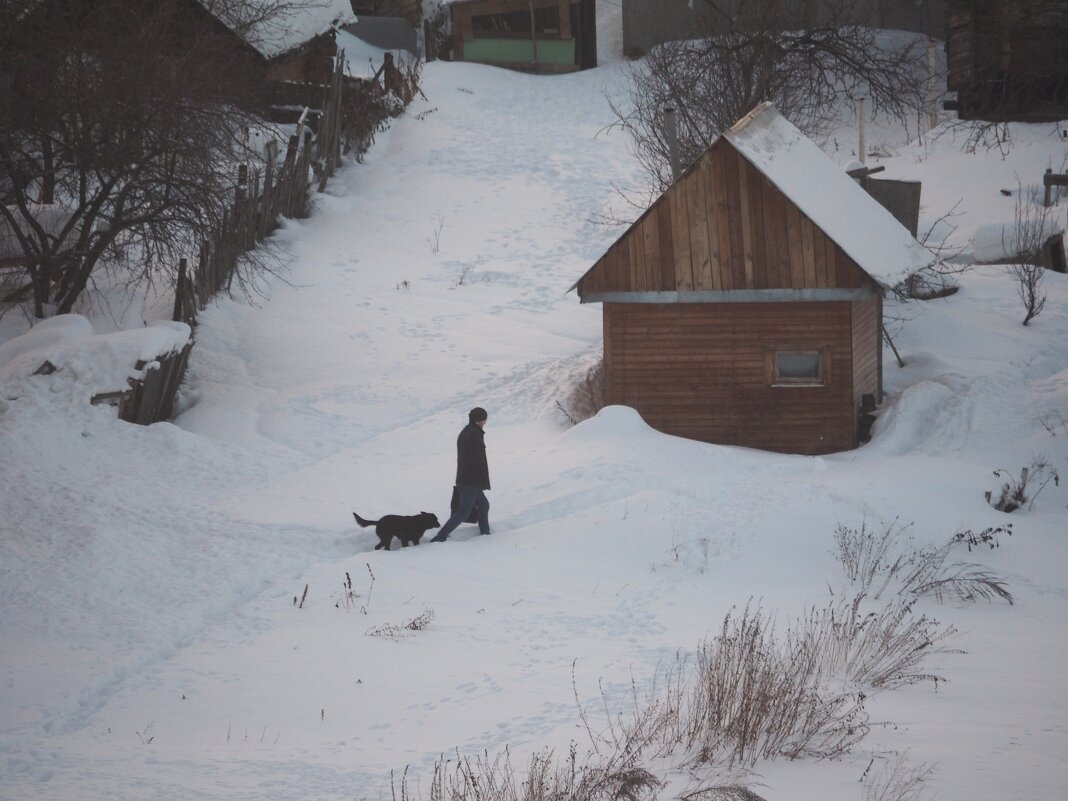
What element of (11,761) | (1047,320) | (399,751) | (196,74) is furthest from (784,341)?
(11,761)

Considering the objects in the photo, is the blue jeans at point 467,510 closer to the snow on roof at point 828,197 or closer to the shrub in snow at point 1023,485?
the shrub in snow at point 1023,485

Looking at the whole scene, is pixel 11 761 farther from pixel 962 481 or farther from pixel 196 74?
pixel 196 74

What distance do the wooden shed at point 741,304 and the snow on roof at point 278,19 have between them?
1230 cm

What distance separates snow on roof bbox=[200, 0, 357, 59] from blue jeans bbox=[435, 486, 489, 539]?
51.4ft

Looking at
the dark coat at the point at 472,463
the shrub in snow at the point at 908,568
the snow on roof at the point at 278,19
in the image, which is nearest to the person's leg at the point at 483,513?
the dark coat at the point at 472,463

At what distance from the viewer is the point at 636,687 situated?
296 inches

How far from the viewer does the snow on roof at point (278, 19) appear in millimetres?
24484

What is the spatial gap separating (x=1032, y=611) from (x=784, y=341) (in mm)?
6356

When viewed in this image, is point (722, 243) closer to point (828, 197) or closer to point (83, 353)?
point (828, 197)

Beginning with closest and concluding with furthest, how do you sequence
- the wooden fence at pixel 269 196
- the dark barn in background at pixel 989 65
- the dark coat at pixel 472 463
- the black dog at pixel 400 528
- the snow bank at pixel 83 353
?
1. the black dog at pixel 400 528
2. the dark coat at pixel 472 463
3. the snow bank at pixel 83 353
4. the wooden fence at pixel 269 196
5. the dark barn in background at pixel 989 65

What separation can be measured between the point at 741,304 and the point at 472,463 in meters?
5.92

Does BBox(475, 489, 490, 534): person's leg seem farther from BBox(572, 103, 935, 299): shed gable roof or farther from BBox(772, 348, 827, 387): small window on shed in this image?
BBox(772, 348, 827, 387): small window on shed

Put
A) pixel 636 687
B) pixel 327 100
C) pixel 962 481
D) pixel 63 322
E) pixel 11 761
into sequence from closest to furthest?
pixel 11 761
pixel 636 687
pixel 962 481
pixel 63 322
pixel 327 100

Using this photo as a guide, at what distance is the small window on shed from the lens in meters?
15.9
